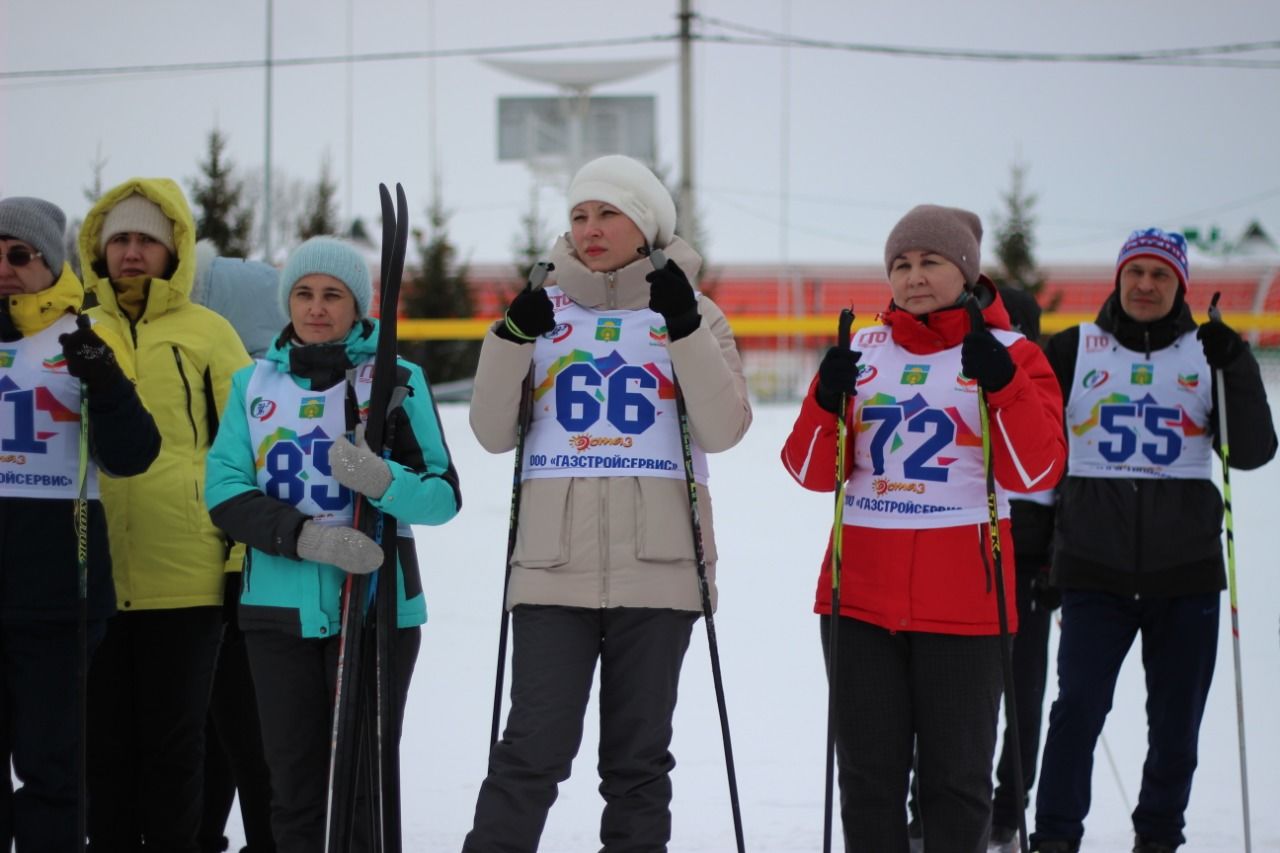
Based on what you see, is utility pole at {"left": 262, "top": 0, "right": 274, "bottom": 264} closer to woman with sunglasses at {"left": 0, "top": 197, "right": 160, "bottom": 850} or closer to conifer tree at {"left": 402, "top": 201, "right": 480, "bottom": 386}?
conifer tree at {"left": 402, "top": 201, "right": 480, "bottom": 386}

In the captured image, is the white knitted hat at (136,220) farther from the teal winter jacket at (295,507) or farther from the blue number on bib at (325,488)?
the blue number on bib at (325,488)

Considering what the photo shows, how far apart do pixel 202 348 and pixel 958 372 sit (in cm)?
197

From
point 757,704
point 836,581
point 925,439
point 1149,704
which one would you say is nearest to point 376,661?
point 836,581

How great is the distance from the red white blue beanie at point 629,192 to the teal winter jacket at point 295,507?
595 mm

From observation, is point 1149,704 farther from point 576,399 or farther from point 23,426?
point 23,426

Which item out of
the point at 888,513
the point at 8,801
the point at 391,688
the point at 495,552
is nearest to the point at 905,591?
the point at 888,513

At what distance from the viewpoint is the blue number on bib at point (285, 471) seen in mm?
3135

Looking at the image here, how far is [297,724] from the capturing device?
3.09 m

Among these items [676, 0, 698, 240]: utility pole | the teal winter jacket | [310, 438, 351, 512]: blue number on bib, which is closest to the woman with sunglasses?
the teal winter jacket

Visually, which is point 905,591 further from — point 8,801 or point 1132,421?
point 8,801

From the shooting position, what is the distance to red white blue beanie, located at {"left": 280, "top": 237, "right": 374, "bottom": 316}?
3.26m

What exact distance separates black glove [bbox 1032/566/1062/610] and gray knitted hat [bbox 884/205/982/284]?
1370 mm

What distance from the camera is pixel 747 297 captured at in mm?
25969

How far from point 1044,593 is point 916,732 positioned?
1.34m
